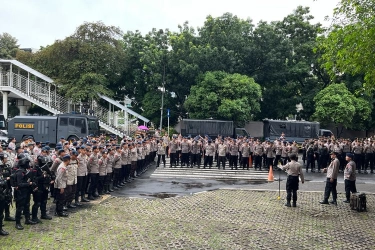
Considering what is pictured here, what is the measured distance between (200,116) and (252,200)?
19.4 m

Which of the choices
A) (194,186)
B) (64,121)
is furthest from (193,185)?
(64,121)

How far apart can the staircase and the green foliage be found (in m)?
17.0

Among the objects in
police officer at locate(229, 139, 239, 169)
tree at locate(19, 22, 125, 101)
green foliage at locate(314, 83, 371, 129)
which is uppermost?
tree at locate(19, 22, 125, 101)

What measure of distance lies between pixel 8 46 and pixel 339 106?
37235mm

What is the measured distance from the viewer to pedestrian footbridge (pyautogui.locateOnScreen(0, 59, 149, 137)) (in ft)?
110

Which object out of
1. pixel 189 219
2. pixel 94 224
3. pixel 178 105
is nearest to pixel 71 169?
pixel 94 224

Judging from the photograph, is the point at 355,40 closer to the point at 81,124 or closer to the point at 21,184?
the point at 21,184

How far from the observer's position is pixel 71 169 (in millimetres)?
11492

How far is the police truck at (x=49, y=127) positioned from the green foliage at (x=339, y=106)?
18.8m

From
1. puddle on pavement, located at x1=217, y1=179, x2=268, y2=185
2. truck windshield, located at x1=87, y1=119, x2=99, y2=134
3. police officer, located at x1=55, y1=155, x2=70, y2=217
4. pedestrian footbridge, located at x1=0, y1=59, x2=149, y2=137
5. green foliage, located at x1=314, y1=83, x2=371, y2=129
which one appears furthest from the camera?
pedestrian footbridge, located at x1=0, y1=59, x2=149, y2=137

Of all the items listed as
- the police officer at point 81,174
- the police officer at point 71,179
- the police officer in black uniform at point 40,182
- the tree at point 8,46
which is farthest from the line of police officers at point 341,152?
the tree at point 8,46

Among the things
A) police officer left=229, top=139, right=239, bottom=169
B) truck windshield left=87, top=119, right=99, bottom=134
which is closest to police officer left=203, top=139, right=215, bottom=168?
police officer left=229, top=139, right=239, bottom=169

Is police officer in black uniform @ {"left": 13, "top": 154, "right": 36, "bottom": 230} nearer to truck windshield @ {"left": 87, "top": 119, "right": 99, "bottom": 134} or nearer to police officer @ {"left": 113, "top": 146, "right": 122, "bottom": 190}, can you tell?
police officer @ {"left": 113, "top": 146, "right": 122, "bottom": 190}

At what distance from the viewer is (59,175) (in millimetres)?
11141
